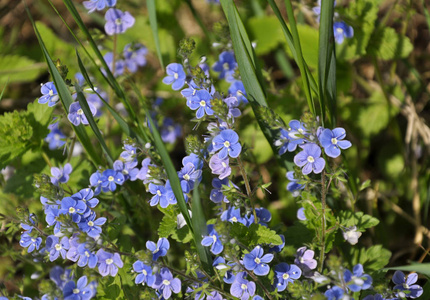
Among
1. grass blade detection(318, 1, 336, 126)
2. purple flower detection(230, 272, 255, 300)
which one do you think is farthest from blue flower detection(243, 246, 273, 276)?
grass blade detection(318, 1, 336, 126)

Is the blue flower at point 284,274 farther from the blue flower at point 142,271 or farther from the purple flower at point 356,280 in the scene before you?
the blue flower at point 142,271

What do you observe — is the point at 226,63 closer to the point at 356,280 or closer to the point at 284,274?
the point at 284,274

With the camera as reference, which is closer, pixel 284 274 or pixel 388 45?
pixel 284 274

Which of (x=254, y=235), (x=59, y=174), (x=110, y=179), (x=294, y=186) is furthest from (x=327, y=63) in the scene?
(x=59, y=174)

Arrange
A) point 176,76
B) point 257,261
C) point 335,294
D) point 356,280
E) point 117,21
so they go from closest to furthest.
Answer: point 356,280, point 335,294, point 257,261, point 176,76, point 117,21

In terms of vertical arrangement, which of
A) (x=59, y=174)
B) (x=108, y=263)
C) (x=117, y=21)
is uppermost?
(x=117, y=21)

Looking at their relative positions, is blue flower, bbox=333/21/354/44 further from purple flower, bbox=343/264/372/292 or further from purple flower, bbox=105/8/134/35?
purple flower, bbox=343/264/372/292
